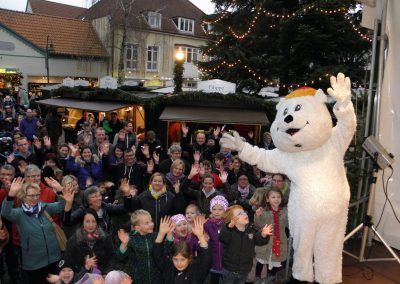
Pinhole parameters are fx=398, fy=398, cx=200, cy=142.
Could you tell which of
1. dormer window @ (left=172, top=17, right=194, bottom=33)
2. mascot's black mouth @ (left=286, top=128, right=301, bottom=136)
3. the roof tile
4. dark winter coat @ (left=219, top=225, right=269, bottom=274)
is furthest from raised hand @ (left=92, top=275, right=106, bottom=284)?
dormer window @ (left=172, top=17, right=194, bottom=33)

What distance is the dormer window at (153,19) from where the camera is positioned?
2994cm

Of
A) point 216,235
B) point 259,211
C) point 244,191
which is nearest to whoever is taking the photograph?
point 216,235

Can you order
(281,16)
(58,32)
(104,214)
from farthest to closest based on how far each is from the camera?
(58,32)
(281,16)
(104,214)

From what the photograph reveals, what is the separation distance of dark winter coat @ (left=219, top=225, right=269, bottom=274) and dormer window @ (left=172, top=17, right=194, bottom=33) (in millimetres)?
29528

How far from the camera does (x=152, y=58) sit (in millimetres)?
30672

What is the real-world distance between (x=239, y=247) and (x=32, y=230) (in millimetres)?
2262

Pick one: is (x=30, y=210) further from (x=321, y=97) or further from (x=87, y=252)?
(x=321, y=97)

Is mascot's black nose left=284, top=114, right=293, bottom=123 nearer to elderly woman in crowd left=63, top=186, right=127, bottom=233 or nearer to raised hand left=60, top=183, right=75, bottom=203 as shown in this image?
elderly woman in crowd left=63, top=186, right=127, bottom=233

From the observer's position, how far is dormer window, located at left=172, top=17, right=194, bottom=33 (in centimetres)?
3206

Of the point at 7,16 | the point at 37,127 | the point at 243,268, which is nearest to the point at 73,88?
the point at 37,127

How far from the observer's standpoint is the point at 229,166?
743 cm

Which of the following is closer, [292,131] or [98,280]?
[98,280]

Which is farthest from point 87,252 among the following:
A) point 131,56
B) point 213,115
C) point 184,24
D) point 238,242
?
point 184,24

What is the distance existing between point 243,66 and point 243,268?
10623 mm
